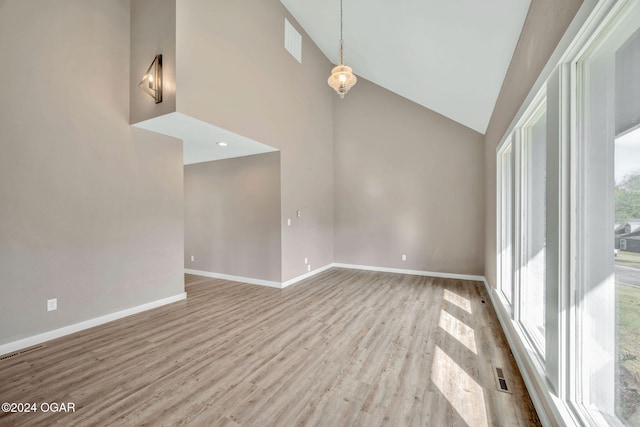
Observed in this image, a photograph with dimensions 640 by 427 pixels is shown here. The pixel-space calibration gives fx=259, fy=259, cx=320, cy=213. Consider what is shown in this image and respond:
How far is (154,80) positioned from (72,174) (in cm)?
149

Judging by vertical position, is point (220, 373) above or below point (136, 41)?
below

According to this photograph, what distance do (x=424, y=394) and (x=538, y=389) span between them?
76 centimetres

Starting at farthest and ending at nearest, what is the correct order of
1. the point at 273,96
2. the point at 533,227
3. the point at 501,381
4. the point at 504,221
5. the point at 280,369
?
the point at 273,96 < the point at 504,221 < the point at 533,227 < the point at 280,369 < the point at 501,381

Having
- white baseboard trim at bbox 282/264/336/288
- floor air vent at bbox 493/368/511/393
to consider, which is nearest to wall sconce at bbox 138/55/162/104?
white baseboard trim at bbox 282/264/336/288

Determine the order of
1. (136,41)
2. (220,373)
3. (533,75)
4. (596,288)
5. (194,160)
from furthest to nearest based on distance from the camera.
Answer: (194,160), (136,41), (220,373), (533,75), (596,288)

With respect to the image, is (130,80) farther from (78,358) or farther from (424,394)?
(424,394)

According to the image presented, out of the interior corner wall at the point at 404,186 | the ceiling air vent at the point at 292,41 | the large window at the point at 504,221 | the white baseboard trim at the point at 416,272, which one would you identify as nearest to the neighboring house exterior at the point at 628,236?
the large window at the point at 504,221

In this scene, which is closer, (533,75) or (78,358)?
(533,75)

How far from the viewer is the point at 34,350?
2674 millimetres

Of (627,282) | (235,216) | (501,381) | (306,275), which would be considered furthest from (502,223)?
(235,216)

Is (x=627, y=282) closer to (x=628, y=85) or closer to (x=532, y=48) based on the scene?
(x=628, y=85)

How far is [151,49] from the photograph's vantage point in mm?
3297

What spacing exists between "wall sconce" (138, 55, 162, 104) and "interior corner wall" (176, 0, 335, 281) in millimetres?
324

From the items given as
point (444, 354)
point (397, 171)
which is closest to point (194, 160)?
point (397, 171)
